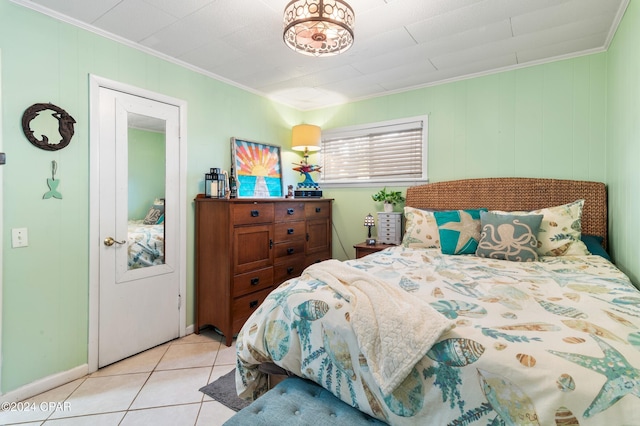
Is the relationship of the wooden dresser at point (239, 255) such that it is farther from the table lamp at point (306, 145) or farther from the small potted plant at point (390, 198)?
the small potted plant at point (390, 198)

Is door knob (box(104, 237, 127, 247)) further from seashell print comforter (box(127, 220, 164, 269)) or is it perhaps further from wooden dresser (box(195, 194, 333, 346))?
wooden dresser (box(195, 194, 333, 346))

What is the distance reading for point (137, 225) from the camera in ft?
8.38

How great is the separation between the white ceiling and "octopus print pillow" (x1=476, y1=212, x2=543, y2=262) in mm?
1366

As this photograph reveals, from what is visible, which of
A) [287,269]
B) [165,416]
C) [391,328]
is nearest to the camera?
[391,328]

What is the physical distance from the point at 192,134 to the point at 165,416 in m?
2.23

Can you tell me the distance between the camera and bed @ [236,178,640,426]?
81 centimetres

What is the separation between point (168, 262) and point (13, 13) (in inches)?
76.4

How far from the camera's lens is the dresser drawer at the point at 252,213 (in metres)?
2.68

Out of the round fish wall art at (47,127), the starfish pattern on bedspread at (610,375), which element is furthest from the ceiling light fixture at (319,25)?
the starfish pattern on bedspread at (610,375)

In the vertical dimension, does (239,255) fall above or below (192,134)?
below

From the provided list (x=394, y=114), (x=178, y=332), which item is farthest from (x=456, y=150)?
(x=178, y=332)

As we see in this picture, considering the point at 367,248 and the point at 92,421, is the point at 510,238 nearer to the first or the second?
the point at 367,248

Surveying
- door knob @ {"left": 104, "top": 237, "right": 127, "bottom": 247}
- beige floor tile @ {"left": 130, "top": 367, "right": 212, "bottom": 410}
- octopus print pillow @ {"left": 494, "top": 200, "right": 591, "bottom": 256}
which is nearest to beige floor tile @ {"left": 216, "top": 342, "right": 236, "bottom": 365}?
beige floor tile @ {"left": 130, "top": 367, "right": 212, "bottom": 410}

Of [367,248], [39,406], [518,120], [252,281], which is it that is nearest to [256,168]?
[252,281]
